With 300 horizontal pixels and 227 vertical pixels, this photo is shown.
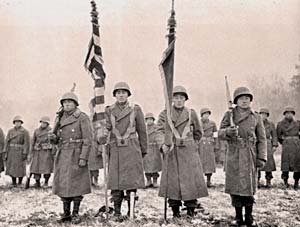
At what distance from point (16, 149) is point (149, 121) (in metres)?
4.08

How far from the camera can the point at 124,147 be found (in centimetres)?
743

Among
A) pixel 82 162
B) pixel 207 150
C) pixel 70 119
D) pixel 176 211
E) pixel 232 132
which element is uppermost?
pixel 70 119

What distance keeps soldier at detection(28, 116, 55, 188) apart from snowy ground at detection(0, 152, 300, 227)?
1.03 m

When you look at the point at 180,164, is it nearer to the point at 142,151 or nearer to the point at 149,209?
the point at 142,151

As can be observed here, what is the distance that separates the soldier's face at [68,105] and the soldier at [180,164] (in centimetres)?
152

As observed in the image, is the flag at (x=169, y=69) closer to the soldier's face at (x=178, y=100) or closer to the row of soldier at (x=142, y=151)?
the row of soldier at (x=142, y=151)

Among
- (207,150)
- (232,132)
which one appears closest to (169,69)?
(232,132)

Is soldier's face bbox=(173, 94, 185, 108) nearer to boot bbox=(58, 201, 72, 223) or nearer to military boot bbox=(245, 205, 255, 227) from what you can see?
military boot bbox=(245, 205, 255, 227)

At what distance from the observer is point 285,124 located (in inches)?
467

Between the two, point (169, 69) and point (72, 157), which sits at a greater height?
point (169, 69)

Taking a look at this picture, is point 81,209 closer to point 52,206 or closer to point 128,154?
point 52,206

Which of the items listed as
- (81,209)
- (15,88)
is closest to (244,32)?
(15,88)

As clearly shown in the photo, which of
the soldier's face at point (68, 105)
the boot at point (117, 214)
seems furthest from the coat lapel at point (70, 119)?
the boot at point (117, 214)

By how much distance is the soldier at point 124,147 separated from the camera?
7.37 meters
